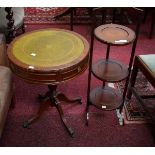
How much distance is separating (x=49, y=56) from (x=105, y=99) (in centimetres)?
73

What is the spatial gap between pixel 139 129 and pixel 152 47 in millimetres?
1521

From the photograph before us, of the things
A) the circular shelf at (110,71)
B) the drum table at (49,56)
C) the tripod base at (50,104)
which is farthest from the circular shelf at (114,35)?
the tripod base at (50,104)

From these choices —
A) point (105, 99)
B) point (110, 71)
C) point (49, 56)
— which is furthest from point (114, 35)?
point (105, 99)

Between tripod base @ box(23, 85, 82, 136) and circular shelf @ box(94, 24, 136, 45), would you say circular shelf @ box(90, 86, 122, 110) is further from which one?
circular shelf @ box(94, 24, 136, 45)

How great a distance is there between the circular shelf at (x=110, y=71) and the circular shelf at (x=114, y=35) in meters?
0.33

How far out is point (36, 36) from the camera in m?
1.96

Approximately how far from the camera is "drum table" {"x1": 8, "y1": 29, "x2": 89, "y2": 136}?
1621 millimetres

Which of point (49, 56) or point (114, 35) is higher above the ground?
point (114, 35)

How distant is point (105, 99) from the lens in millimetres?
2182

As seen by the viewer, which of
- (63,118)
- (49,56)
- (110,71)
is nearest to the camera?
(49,56)

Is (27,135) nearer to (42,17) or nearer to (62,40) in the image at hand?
A: (62,40)

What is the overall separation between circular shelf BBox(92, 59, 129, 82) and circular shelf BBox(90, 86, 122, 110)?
0.30m

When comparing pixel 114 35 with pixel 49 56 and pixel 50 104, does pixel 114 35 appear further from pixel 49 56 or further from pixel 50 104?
pixel 50 104

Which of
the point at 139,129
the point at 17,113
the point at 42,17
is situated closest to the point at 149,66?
the point at 139,129
